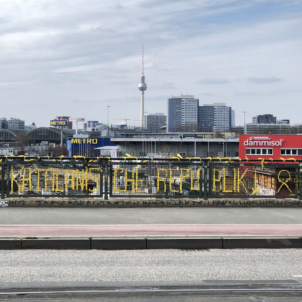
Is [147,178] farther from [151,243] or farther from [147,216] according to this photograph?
[151,243]

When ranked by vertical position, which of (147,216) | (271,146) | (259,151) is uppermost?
(271,146)

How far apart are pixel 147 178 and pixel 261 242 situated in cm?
463

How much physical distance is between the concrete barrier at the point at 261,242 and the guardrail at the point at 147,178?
12.4 ft

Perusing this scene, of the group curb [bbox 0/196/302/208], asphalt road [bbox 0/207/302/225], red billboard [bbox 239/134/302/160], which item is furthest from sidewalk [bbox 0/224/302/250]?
red billboard [bbox 239/134/302/160]

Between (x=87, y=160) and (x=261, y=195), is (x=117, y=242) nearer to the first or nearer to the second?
(x=87, y=160)

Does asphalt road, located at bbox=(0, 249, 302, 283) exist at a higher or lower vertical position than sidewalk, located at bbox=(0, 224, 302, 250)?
lower

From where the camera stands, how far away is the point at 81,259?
8.13m

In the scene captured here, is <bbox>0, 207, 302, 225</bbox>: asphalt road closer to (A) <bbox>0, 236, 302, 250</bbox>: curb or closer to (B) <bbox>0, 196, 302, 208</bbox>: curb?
(B) <bbox>0, 196, 302, 208</bbox>: curb

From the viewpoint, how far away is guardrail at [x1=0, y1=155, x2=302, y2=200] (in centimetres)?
1273

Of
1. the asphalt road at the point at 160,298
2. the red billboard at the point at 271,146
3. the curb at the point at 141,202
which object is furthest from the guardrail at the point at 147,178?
the red billboard at the point at 271,146

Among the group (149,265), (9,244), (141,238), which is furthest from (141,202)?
(149,265)

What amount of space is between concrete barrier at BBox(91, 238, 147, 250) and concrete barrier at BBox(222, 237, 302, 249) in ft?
5.73

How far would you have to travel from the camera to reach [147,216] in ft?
37.3

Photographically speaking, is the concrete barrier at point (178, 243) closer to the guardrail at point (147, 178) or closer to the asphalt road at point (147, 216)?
the asphalt road at point (147, 216)
